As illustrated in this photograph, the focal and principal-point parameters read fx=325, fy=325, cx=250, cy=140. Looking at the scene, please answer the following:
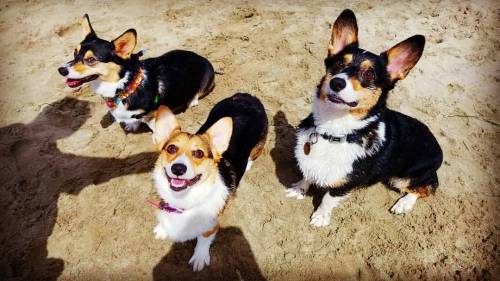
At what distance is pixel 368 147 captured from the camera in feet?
8.96

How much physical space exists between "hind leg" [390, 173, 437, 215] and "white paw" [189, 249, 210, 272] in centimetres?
202

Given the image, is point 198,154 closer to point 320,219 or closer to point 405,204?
point 320,219

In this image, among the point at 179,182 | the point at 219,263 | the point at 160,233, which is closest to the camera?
the point at 179,182

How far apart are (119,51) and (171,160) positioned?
1.72 meters

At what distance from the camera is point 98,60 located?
3.31 meters

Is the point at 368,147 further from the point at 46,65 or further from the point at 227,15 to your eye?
the point at 46,65

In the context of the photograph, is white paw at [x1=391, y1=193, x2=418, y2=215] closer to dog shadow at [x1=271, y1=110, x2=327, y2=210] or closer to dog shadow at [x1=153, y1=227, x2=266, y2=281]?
dog shadow at [x1=271, y1=110, x2=327, y2=210]

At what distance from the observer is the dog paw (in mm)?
3557

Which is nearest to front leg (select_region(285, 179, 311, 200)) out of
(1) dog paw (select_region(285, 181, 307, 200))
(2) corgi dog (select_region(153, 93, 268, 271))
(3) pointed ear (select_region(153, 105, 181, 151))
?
(1) dog paw (select_region(285, 181, 307, 200))

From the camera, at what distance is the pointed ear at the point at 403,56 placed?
2.33m

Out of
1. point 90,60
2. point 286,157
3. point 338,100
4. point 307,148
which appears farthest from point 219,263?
point 90,60

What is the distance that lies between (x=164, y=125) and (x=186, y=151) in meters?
0.29

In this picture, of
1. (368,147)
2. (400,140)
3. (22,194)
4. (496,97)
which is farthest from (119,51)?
(496,97)

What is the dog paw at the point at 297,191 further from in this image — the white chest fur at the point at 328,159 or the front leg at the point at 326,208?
the white chest fur at the point at 328,159
